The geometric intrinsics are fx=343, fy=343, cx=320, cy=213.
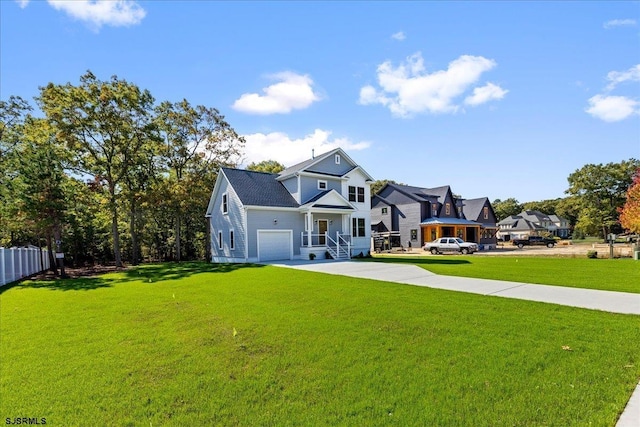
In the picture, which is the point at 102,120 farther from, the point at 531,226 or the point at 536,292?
the point at 531,226

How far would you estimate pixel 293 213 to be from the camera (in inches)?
945

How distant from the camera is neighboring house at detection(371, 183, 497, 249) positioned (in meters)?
40.1

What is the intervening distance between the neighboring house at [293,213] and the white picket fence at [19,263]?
10872 mm

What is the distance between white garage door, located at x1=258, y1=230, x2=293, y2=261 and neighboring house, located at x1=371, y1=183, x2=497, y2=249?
20.4 m

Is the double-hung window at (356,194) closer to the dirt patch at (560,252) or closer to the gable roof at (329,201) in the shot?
the gable roof at (329,201)

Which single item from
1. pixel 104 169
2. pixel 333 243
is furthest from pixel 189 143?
pixel 333 243

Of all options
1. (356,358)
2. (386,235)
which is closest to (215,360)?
(356,358)

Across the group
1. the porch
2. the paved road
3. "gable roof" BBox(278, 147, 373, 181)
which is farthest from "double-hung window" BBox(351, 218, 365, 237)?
the porch

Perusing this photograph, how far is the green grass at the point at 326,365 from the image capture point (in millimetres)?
3547

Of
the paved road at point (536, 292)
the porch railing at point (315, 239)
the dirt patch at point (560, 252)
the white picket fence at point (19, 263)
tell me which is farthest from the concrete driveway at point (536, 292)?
the white picket fence at point (19, 263)

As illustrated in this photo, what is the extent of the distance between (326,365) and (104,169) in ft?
91.9

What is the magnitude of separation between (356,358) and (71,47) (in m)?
13.7

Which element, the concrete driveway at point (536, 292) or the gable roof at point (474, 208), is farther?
the gable roof at point (474, 208)

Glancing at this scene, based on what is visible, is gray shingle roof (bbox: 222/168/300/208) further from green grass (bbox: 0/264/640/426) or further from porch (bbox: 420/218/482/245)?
porch (bbox: 420/218/482/245)
